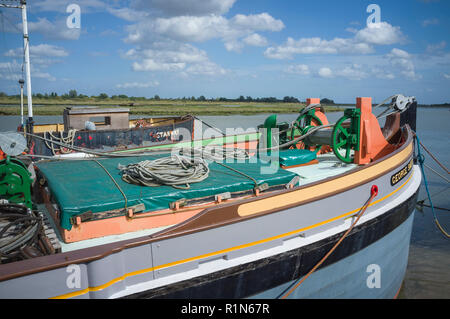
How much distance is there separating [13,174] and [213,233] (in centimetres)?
261

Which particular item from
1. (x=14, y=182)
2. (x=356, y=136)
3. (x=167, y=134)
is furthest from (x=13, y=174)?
(x=167, y=134)

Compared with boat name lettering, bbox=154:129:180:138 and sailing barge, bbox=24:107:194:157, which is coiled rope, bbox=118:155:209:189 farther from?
boat name lettering, bbox=154:129:180:138

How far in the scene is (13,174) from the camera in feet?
13.7

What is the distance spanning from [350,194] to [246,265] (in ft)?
5.90

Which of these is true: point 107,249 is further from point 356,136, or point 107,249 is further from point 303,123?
point 303,123

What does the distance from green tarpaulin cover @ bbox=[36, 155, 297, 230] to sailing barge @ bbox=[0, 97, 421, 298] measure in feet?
0.04

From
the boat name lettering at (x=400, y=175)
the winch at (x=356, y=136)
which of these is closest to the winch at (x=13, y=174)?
the winch at (x=356, y=136)

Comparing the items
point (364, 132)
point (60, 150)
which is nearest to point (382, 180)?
point (364, 132)

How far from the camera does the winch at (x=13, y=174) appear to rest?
409 cm

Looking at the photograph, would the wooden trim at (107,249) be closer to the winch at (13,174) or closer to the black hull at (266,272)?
the black hull at (266,272)

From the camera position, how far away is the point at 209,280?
3.58m

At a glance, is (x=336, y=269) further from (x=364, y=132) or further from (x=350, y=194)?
(x=364, y=132)

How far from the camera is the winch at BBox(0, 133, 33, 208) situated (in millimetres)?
4094

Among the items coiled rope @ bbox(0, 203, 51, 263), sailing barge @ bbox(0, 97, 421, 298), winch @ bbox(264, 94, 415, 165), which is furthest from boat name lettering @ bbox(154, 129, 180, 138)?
coiled rope @ bbox(0, 203, 51, 263)
